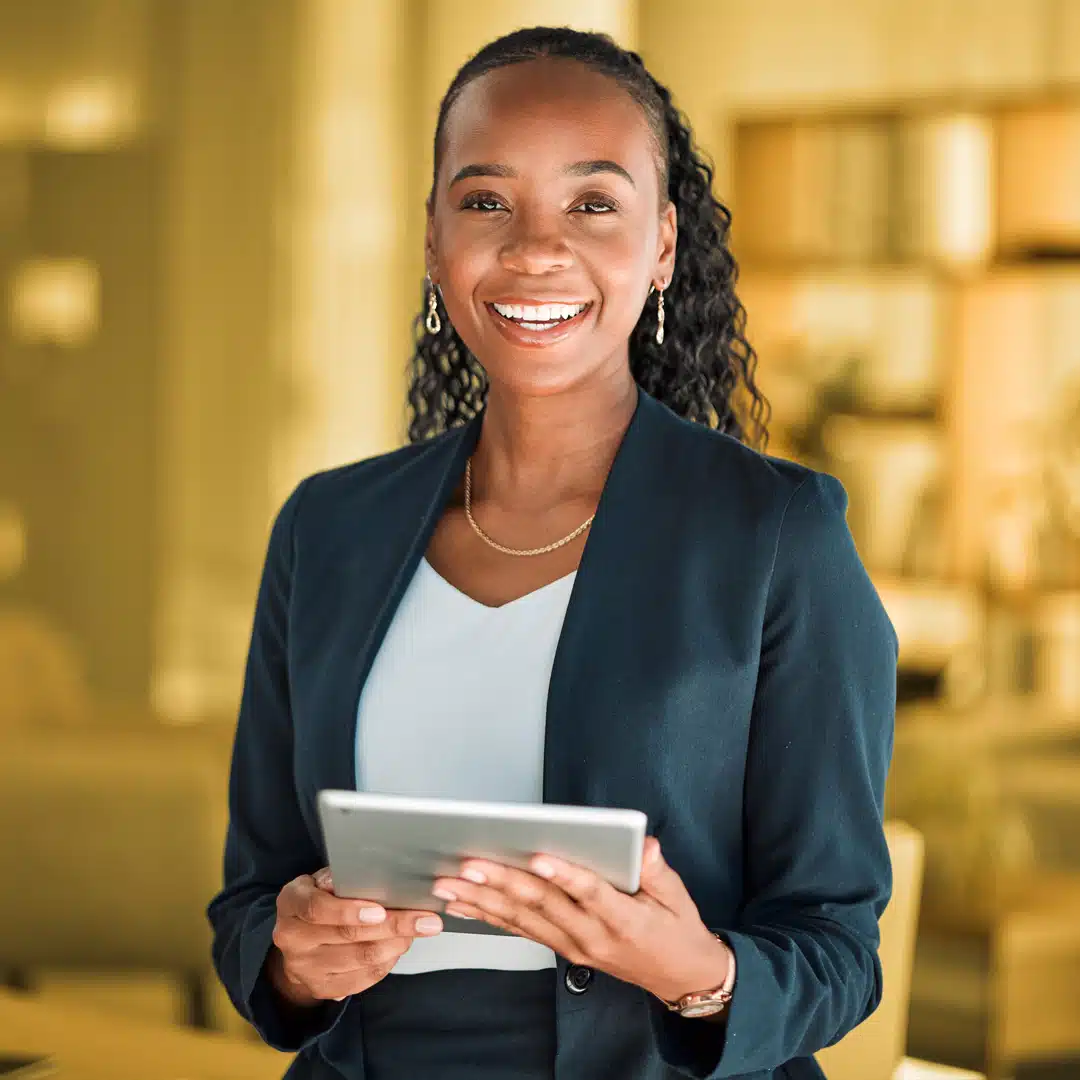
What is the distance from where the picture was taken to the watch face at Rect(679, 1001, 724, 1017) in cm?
123

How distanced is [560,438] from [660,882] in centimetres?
50

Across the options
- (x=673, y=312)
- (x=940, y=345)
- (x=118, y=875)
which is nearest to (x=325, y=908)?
(x=673, y=312)

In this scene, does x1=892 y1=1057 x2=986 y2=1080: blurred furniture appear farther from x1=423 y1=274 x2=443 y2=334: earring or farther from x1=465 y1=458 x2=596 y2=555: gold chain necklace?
x1=423 y1=274 x2=443 y2=334: earring

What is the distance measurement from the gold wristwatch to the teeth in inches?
20.8

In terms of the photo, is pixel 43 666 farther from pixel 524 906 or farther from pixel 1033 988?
pixel 524 906

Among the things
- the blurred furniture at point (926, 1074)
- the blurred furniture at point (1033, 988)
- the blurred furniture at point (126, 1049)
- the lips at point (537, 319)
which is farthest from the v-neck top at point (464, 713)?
the blurred furniture at point (1033, 988)

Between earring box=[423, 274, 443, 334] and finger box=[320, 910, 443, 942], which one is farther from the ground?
earring box=[423, 274, 443, 334]

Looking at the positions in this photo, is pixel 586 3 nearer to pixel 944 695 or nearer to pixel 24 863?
pixel 944 695

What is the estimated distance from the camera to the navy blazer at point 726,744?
4.27ft

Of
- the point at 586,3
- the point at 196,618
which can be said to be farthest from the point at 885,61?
the point at 196,618

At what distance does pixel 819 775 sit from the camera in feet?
4.30

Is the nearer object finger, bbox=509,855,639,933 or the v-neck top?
finger, bbox=509,855,639,933

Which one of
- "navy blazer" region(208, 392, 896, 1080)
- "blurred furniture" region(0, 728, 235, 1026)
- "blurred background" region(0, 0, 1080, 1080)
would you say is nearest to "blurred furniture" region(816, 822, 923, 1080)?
"navy blazer" region(208, 392, 896, 1080)

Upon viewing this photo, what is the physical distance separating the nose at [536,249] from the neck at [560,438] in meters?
0.15
